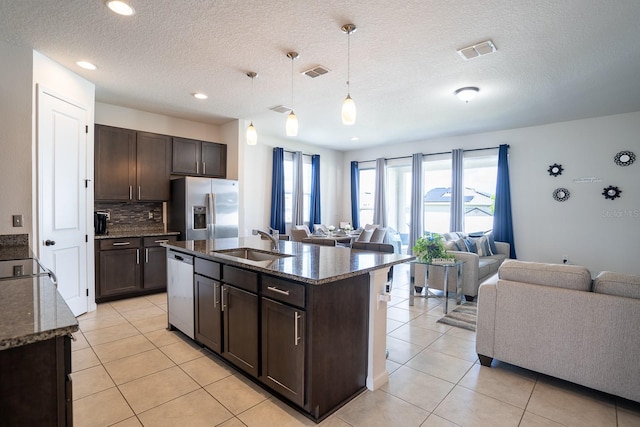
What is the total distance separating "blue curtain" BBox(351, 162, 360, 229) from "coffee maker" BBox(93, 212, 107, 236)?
5370mm

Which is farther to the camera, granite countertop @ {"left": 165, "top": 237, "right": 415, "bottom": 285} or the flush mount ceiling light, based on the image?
the flush mount ceiling light

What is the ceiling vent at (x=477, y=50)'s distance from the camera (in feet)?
9.32

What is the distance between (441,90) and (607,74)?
5.65 feet

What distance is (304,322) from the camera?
188 centimetres

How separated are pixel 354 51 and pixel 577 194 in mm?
4776

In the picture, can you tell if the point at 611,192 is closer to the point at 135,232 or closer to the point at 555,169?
the point at 555,169

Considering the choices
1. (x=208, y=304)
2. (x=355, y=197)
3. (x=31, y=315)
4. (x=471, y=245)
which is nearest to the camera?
(x=31, y=315)

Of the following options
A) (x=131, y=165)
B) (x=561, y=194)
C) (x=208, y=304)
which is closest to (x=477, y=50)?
(x=208, y=304)

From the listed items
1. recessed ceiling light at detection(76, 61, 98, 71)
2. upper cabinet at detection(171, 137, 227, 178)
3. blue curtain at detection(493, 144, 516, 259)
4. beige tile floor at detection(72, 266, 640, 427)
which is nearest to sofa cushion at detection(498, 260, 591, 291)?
beige tile floor at detection(72, 266, 640, 427)

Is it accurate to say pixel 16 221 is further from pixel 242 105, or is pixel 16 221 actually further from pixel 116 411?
pixel 242 105

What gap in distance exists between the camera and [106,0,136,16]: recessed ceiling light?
90.5 inches

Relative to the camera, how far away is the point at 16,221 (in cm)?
293

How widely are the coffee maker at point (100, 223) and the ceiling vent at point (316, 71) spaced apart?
3.40 m

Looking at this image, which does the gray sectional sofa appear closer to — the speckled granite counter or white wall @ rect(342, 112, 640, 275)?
white wall @ rect(342, 112, 640, 275)
